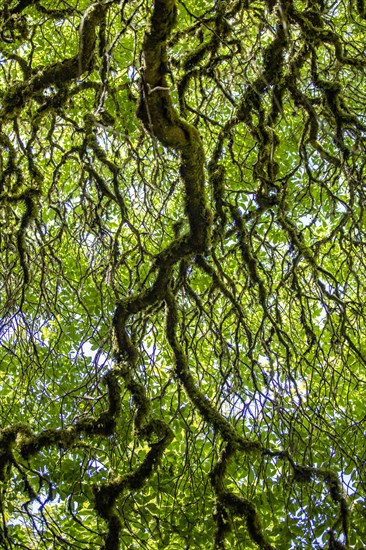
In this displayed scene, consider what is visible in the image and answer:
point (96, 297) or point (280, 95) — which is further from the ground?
point (96, 297)

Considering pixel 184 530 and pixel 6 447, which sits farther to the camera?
pixel 184 530

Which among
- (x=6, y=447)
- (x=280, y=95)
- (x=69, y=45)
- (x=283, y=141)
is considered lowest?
(x=6, y=447)

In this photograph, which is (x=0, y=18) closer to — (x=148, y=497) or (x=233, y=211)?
(x=233, y=211)

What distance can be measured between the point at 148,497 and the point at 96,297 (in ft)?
6.55

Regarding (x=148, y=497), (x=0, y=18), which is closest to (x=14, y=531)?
(x=148, y=497)

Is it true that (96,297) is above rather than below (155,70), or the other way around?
above

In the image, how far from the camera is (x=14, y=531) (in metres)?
4.64

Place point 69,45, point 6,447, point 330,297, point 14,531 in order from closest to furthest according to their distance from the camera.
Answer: point 6,447 → point 330,297 → point 14,531 → point 69,45

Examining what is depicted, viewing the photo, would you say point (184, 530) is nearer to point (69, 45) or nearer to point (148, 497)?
point (148, 497)

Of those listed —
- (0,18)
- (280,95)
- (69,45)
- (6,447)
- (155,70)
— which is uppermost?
(69,45)

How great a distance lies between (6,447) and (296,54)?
2.29 metres

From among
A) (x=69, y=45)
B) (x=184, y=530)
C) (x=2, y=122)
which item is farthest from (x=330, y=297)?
(x=69, y=45)

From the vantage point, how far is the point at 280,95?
3.03 m

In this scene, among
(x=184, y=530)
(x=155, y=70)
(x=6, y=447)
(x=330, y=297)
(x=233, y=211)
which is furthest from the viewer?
(x=184, y=530)
